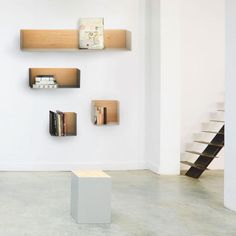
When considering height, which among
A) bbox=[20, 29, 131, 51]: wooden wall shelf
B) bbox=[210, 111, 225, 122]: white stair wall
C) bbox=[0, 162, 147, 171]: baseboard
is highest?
bbox=[20, 29, 131, 51]: wooden wall shelf

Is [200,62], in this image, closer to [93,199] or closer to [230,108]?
[230,108]

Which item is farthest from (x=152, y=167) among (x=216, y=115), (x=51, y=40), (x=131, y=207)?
(x=131, y=207)

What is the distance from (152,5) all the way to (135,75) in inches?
47.0

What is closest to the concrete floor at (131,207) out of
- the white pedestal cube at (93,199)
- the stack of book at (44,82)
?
the white pedestal cube at (93,199)

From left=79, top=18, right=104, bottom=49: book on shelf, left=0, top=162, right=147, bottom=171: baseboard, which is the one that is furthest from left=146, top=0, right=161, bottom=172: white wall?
left=79, top=18, right=104, bottom=49: book on shelf

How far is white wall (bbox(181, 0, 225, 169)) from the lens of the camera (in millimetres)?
8484

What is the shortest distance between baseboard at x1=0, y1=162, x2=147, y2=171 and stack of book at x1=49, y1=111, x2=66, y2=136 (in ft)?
1.95

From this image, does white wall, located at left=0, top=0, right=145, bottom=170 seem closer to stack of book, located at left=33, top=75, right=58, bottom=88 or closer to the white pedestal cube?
stack of book, located at left=33, top=75, right=58, bottom=88

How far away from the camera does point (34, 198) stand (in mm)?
5824

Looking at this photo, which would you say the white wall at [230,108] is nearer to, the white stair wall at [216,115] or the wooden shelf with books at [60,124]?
the white stair wall at [216,115]

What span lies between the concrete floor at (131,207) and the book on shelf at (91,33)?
84.7 inches

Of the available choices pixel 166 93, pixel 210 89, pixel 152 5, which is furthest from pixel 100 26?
pixel 210 89

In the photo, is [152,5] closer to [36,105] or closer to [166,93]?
[166,93]

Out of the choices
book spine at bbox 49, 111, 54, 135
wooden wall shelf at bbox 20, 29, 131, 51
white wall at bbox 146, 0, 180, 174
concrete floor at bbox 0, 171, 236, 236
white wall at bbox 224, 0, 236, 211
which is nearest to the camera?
concrete floor at bbox 0, 171, 236, 236
